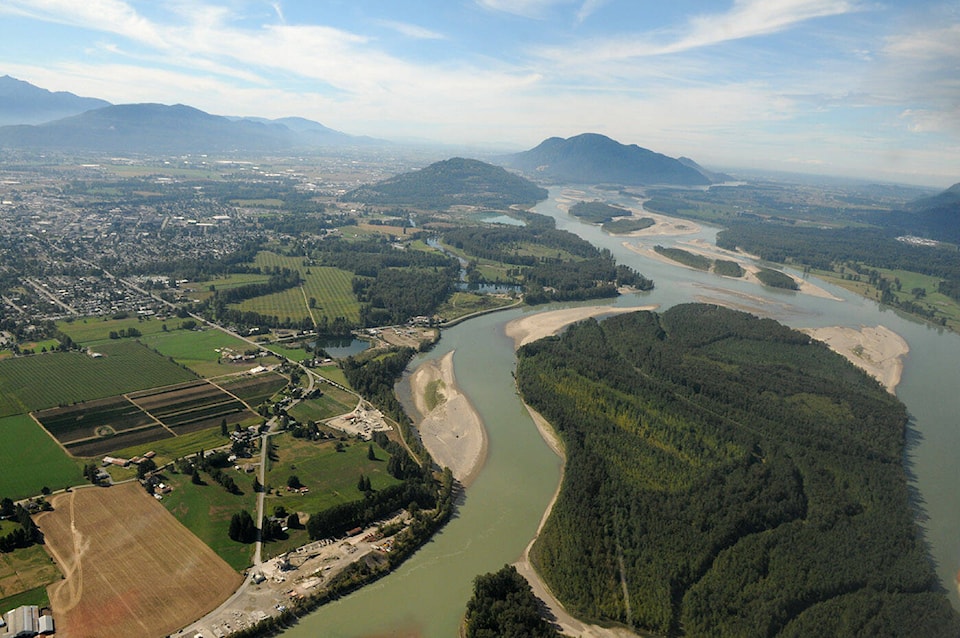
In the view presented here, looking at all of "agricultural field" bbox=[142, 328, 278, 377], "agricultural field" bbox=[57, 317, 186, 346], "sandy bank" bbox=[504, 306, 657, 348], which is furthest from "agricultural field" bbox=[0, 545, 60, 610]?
"sandy bank" bbox=[504, 306, 657, 348]

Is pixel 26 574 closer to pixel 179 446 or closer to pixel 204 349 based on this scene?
pixel 179 446

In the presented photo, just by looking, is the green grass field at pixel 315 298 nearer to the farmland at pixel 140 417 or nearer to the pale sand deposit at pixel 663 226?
the farmland at pixel 140 417

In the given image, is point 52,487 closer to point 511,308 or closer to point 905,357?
point 511,308

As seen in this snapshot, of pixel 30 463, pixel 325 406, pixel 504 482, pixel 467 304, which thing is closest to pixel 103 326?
pixel 30 463

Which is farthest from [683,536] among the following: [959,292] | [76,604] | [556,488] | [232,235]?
[232,235]

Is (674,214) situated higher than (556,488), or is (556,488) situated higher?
(674,214)

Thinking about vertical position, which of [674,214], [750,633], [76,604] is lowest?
[76,604]

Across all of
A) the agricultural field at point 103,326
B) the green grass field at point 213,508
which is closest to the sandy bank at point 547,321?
the green grass field at point 213,508
